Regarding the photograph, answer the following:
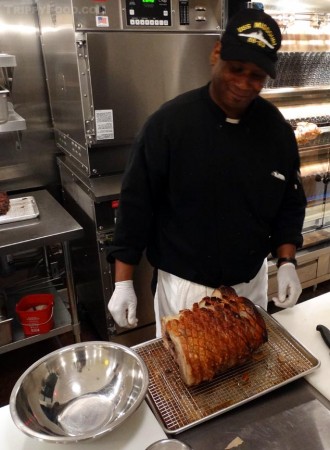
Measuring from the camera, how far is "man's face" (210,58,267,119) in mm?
1162

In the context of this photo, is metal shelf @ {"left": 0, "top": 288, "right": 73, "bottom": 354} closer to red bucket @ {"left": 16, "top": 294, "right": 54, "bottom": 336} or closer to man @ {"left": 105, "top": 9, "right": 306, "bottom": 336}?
red bucket @ {"left": 16, "top": 294, "right": 54, "bottom": 336}

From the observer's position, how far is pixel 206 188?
134 centimetres

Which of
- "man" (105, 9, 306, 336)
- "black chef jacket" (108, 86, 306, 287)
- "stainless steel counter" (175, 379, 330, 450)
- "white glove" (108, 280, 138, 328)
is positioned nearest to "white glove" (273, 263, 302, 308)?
"man" (105, 9, 306, 336)

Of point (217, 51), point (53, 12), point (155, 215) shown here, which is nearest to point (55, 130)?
point (53, 12)

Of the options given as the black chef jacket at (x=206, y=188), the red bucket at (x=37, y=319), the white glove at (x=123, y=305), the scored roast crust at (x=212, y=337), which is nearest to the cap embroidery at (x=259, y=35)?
the black chef jacket at (x=206, y=188)

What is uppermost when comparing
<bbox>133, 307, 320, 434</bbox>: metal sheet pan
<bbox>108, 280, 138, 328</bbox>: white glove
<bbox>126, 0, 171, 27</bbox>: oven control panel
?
<bbox>126, 0, 171, 27</bbox>: oven control panel

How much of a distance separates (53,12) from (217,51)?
1.30 m

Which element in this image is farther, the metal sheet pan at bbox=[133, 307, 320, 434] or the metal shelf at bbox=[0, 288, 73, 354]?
the metal shelf at bbox=[0, 288, 73, 354]

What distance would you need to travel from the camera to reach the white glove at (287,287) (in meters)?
1.36

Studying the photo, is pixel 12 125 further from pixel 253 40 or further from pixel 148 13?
pixel 253 40

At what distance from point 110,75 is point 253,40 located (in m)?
1.02

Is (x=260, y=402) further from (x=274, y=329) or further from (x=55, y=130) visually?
(x=55, y=130)

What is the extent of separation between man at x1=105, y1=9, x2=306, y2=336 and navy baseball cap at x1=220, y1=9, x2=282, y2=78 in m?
0.04

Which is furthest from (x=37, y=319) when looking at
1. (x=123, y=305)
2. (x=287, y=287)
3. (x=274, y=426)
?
(x=274, y=426)
